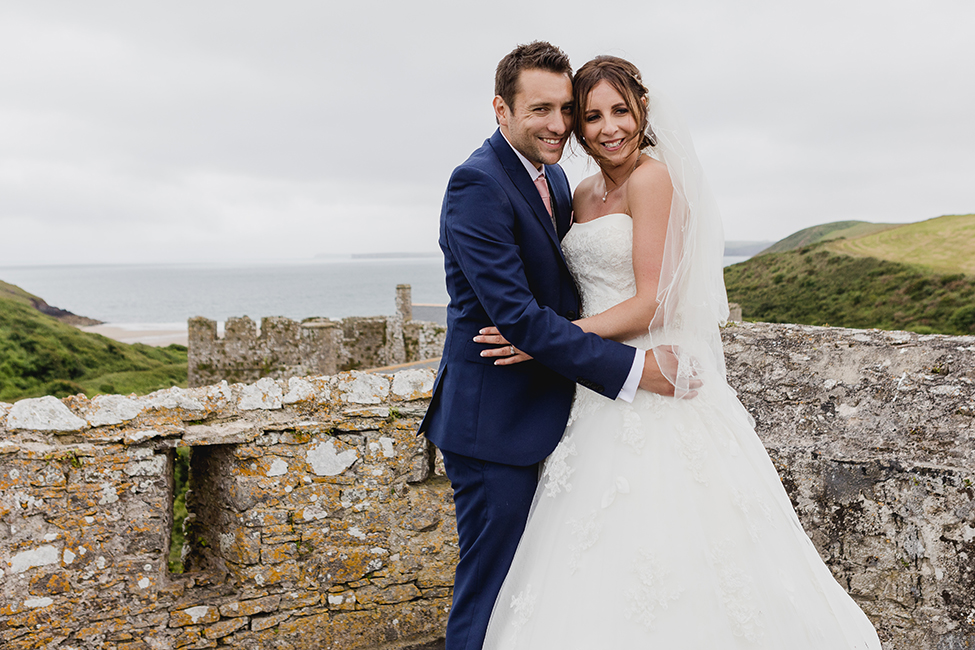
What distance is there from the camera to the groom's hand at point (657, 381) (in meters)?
2.27

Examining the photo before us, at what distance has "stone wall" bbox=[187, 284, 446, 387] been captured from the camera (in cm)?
1864

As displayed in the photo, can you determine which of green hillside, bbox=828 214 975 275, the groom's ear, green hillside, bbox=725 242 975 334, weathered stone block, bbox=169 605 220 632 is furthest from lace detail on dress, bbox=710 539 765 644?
green hillside, bbox=828 214 975 275

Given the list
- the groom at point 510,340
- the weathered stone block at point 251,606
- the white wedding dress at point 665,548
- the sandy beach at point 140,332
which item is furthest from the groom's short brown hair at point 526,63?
the sandy beach at point 140,332

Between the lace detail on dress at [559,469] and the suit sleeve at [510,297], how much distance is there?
237mm

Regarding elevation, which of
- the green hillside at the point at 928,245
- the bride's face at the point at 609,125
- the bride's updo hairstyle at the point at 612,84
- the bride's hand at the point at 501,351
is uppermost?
the green hillside at the point at 928,245

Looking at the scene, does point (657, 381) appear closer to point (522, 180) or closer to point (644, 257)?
point (644, 257)

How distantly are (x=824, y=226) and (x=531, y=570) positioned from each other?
2657 inches

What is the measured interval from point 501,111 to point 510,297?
2.60 ft

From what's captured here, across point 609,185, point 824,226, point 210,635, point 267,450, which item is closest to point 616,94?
point 609,185

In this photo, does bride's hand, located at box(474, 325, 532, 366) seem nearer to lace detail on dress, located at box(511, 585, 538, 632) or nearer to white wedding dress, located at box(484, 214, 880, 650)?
white wedding dress, located at box(484, 214, 880, 650)

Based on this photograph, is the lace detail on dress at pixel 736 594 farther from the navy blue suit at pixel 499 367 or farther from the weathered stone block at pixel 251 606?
the weathered stone block at pixel 251 606

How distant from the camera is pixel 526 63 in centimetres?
238

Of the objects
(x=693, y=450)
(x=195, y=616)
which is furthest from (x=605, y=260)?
→ (x=195, y=616)

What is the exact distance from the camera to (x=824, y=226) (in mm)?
61062
